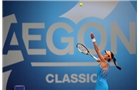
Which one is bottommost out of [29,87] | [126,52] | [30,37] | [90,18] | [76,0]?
[29,87]

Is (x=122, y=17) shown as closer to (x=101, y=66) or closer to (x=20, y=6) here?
(x=101, y=66)

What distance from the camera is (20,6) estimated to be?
526 cm

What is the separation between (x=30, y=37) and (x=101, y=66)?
5.89ft

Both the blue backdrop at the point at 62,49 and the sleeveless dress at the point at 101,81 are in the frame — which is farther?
the blue backdrop at the point at 62,49

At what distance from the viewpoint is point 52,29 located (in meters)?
5.22

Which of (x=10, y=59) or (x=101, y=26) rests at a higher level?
(x=101, y=26)

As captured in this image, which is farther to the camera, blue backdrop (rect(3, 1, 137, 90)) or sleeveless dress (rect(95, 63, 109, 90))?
blue backdrop (rect(3, 1, 137, 90))

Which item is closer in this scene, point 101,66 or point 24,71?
point 101,66

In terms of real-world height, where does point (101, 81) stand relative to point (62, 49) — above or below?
below

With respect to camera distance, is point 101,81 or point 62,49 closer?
point 101,81

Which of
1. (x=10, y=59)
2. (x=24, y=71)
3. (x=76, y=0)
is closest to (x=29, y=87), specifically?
(x=24, y=71)

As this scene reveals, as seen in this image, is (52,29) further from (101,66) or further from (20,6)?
(101,66)

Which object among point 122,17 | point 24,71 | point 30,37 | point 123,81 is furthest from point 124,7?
point 24,71

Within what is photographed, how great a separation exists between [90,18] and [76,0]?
1.59 ft
